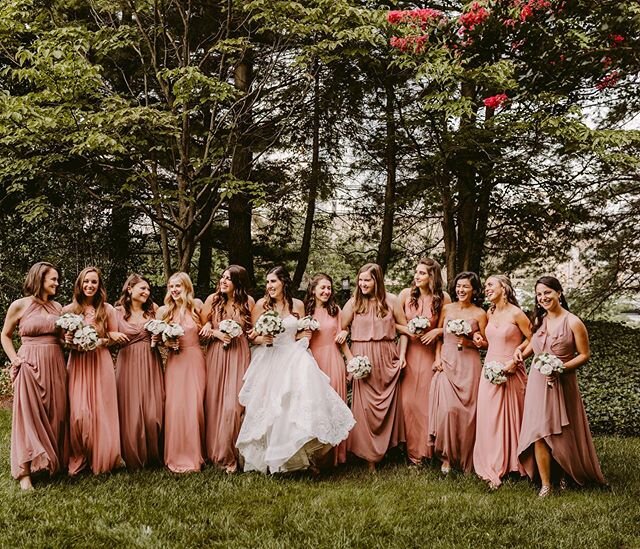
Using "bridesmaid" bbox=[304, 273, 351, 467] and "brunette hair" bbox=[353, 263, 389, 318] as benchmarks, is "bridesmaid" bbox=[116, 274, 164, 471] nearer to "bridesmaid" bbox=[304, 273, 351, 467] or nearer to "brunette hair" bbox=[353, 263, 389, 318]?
"bridesmaid" bbox=[304, 273, 351, 467]

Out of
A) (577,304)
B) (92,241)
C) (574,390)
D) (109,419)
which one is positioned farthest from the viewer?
(577,304)

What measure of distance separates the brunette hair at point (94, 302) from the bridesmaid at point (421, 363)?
323cm

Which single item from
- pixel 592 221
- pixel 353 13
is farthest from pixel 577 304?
pixel 353 13

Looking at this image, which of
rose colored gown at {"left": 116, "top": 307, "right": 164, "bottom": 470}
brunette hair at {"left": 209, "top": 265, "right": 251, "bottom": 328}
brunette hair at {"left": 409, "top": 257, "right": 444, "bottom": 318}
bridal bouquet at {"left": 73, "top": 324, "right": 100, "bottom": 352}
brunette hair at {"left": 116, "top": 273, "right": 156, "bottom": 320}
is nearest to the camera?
bridal bouquet at {"left": 73, "top": 324, "right": 100, "bottom": 352}

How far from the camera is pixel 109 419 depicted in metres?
6.36

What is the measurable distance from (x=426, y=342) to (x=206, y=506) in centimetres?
295

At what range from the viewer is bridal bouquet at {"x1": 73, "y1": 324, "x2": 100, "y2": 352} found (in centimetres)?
605

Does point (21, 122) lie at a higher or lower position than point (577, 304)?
higher

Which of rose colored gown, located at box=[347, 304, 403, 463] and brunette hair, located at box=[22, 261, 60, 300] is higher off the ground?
brunette hair, located at box=[22, 261, 60, 300]

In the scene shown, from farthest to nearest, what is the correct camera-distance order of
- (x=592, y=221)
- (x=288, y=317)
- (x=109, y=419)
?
(x=592, y=221) → (x=288, y=317) → (x=109, y=419)

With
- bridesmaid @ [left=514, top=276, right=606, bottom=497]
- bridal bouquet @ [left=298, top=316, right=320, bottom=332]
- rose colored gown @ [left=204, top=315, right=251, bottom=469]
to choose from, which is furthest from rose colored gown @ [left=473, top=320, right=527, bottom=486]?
rose colored gown @ [left=204, top=315, right=251, bottom=469]

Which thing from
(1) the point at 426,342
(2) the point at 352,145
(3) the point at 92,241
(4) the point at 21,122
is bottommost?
(1) the point at 426,342

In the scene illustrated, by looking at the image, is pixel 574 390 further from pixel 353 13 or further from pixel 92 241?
pixel 92 241

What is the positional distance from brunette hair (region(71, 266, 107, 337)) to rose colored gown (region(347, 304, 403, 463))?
275 centimetres
